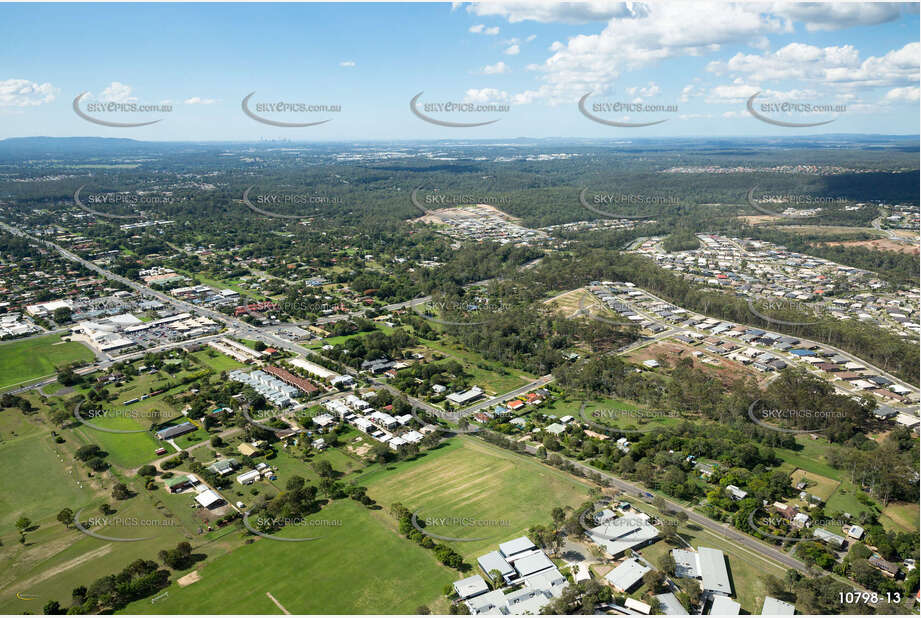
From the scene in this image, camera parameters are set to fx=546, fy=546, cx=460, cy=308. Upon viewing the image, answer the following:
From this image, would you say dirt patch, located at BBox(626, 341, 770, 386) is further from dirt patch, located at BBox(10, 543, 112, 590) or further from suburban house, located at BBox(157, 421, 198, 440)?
dirt patch, located at BBox(10, 543, 112, 590)

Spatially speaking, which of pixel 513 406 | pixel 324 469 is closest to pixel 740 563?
pixel 513 406

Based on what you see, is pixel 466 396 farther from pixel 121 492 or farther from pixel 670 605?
pixel 121 492

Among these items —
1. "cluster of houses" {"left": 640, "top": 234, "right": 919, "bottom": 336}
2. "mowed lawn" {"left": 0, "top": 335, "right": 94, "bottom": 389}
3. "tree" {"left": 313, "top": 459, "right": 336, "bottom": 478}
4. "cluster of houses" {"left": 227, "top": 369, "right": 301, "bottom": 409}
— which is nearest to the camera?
"tree" {"left": 313, "top": 459, "right": 336, "bottom": 478}

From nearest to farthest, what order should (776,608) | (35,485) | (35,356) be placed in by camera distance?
(776,608)
(35,485)
(35,356)

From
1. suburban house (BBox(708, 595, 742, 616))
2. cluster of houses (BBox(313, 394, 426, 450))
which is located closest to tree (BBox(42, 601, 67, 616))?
cluster of houses (BBox(313, 394, 426, 450))

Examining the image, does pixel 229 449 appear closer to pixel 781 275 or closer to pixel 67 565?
pixel 67 565
